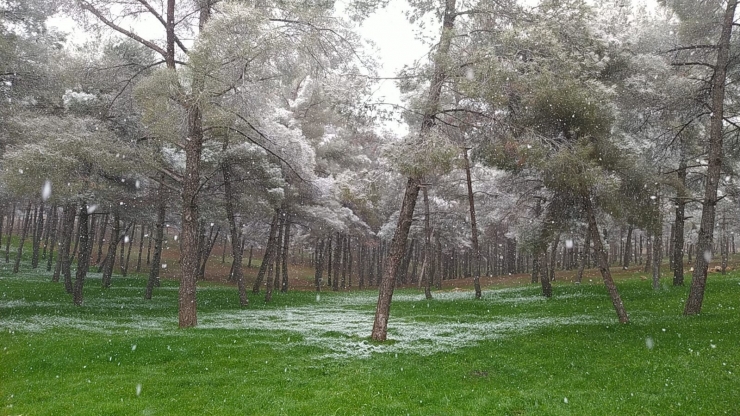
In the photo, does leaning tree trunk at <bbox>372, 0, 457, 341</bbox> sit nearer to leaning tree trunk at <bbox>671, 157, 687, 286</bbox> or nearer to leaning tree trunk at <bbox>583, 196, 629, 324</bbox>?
leaning tree trunk at <bbox>583, 196, 629, 324</bbox>

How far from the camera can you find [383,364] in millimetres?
11062

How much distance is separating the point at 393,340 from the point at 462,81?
7.32m

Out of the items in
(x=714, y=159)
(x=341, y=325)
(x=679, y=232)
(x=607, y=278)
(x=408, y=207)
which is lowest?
(x=341, y=325)

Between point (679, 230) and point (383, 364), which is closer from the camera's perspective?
point (383, 364)

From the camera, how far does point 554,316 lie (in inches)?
679

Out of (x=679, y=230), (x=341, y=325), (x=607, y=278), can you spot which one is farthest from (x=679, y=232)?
(x=341, y=325)

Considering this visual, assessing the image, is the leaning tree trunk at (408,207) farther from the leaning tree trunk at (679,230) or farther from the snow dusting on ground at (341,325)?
the leaning tree trunk at (679,230)

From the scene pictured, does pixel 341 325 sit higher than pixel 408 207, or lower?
lower

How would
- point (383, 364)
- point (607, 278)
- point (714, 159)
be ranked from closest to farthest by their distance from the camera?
point (383, 364) < point (714, 159) < point (607, 278)

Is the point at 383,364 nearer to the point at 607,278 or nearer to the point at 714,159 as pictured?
the point at 607,278

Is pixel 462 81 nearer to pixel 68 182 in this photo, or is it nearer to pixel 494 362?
pixel 494 362

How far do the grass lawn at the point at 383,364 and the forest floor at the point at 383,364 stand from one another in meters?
0.04

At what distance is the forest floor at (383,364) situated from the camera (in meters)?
8.68

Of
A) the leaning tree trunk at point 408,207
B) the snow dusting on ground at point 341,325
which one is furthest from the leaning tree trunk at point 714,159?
the leaning tree trunk at point 408,207
